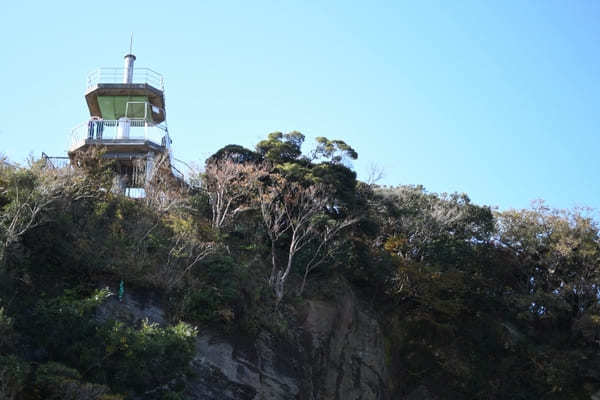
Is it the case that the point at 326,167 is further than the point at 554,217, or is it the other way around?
the point at 554,217

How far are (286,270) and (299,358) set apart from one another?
2975 millimetres

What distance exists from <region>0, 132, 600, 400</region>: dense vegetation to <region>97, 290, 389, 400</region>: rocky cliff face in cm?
49

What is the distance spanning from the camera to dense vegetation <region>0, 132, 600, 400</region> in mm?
15938

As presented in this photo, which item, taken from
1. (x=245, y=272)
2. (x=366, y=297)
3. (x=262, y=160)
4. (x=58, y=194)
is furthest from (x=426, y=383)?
(x=58, y=194)

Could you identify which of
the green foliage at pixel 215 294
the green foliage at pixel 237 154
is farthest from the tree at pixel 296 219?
the green foliage at pixel 215 294

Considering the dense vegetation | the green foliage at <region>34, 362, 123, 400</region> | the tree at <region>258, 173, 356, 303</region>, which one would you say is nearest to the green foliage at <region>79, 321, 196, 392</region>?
the dense vegetation

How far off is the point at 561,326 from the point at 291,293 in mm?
10743

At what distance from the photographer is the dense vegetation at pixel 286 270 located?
52.3 ft

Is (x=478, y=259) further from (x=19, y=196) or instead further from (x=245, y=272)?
(x=19, y=196)

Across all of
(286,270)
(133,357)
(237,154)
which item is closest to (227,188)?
(237,154)

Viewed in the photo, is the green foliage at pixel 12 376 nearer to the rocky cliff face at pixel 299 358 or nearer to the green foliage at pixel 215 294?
the rocky cliff face at pixel 299 358

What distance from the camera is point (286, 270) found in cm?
2317

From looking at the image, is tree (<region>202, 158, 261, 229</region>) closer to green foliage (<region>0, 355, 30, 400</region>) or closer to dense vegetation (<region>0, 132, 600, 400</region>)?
dense vegetation (<region>0, 132, 600, 400</region>)

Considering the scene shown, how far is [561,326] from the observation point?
1068 inches
